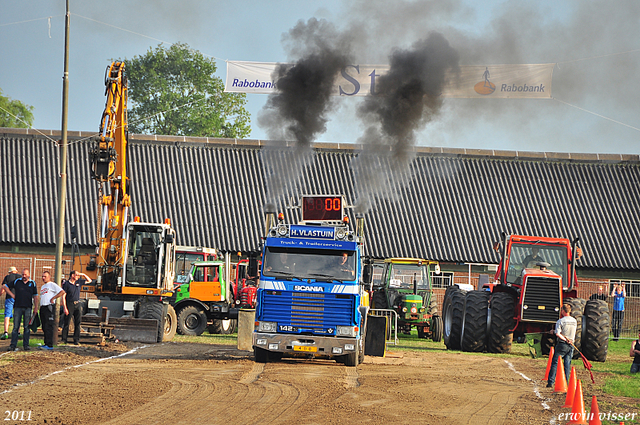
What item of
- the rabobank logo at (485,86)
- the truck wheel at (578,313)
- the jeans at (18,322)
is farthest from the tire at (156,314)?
the rabobank logo at (485,86)

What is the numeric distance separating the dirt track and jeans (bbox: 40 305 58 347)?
18.9 inches

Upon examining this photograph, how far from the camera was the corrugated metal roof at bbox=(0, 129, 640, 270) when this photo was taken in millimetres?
36562

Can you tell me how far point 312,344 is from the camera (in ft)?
52.1

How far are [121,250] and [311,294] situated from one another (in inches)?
353

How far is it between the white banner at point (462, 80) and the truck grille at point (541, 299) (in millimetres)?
6345

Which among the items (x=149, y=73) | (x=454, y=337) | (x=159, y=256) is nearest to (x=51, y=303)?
(x=159, y=256)

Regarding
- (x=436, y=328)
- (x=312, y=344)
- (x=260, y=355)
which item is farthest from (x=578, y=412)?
(x=436, y=328)

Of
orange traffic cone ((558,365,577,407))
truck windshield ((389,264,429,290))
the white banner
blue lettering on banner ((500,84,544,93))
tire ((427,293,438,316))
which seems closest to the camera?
orange traffic cone ((558,365,577,407))

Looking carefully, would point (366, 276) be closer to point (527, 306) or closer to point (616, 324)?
point (527, 306)

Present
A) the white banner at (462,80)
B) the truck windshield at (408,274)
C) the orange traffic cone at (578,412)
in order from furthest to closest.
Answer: the truck windshield at (408,274) → the white banner at (462,80) → the orange traffic cone at (578,412)

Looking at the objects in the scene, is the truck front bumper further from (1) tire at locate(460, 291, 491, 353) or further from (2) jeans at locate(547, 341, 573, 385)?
(1) tire at locate(460, 291, 491, 353)

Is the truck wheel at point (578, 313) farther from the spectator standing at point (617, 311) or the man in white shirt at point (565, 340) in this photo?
the spectator standing at point (617, 311)

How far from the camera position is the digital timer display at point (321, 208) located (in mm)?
18734

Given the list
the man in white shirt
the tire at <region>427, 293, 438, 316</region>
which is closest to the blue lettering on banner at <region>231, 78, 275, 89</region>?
the tire at <region>427, 293, 438, 316</region>
